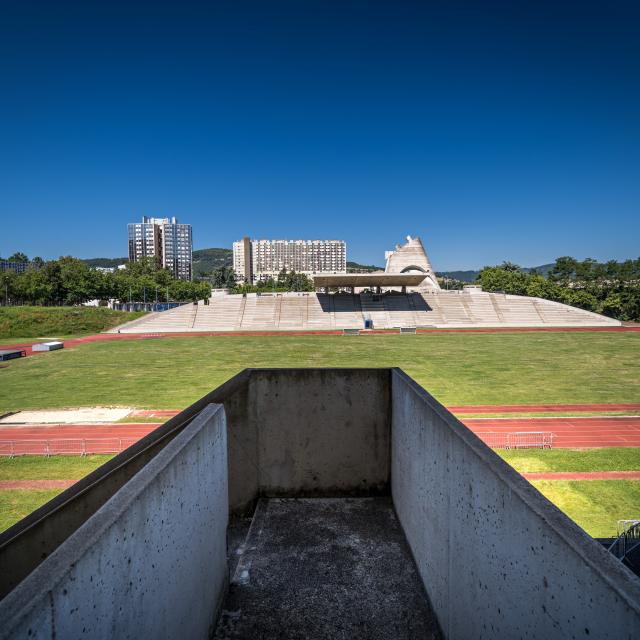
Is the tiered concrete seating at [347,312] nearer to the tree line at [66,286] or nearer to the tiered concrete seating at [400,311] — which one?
the tiered concrete seating at [400,311]

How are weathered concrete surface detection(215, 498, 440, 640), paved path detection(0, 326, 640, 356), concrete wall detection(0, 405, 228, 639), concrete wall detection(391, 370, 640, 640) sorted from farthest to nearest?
paved path detection(0, 326, 640, 356), weathered concrete surface detection(215, 498, 440, 640), concrete wall detection(391, 370, 640, 640), concrete wall detection(0, 405, 228, 639)

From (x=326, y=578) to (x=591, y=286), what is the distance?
69.9m

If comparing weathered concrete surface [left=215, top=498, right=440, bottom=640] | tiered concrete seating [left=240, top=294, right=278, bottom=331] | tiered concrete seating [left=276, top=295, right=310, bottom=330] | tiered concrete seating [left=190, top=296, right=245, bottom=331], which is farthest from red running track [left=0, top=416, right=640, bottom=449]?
tiered concrete seating [left=276, top=295, right=310, bottom=330]

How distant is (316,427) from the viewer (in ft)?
21.9

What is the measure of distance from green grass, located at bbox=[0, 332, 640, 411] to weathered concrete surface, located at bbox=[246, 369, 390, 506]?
10608 mm

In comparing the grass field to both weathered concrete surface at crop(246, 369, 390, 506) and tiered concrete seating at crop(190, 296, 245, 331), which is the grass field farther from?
tiered concrete seating at crop(190, 296, 245, 331)

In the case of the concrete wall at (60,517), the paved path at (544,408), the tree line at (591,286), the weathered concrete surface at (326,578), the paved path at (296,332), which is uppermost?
the tree line at (591,286)

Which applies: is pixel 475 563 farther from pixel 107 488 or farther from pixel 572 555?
pixel 107 488

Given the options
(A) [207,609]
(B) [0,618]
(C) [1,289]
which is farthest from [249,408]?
(C) [1,289]

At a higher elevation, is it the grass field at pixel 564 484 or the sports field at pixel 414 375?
the sports field at pixel 414 375

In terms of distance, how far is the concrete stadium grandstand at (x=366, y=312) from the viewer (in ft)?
155

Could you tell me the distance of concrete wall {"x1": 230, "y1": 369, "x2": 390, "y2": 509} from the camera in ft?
21.7

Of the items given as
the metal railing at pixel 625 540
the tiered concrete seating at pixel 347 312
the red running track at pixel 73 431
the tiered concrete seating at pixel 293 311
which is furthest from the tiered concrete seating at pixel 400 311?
the metal railing at pixel 625 540

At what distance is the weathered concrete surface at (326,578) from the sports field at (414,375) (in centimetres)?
447
